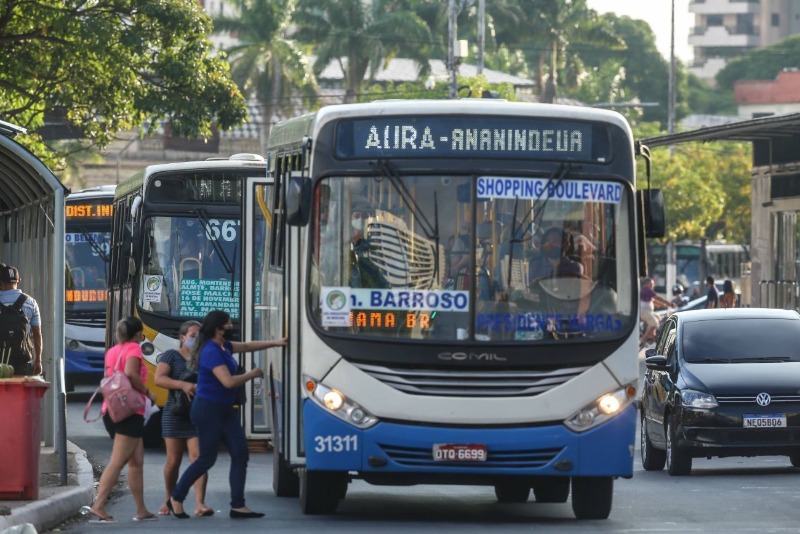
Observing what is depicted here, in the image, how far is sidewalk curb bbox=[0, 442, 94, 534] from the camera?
468 inches

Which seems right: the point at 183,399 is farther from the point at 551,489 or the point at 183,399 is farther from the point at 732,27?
the point at 732,27

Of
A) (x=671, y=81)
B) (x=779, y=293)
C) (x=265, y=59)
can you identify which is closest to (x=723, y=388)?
(x=779, y=293)

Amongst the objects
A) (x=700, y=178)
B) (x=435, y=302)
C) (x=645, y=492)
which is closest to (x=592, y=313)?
(x=435, y=302)

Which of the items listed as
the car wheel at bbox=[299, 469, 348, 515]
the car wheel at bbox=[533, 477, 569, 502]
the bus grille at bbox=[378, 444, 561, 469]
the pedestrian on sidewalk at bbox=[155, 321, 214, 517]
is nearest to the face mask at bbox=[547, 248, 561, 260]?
the bus grille at bbox=[378, 444, 561, 469]

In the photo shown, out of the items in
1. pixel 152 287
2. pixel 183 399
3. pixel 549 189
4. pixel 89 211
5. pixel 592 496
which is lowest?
pixel 592 496

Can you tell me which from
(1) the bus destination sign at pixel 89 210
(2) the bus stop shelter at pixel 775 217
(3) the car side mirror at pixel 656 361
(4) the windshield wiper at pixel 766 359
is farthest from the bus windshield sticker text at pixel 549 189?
(2) the bus stop shelter at pixel 775 217

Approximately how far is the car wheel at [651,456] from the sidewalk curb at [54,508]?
19.1 ft

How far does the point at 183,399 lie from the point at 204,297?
655 centimetres

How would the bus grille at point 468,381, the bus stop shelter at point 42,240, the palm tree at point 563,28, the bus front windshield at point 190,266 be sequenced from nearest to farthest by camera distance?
1. the bus grille at point 468,381
2. the bus stop shelter at point 42,240
3. the bus front windshield at point 190,266
4. the palm tree at point 563,28

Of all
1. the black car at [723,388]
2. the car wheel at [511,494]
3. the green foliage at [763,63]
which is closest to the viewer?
the car wheel at [511,494]

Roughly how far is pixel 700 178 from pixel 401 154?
2489 inches

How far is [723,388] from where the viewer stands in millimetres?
16828

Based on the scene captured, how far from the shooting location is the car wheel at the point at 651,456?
18.5 m

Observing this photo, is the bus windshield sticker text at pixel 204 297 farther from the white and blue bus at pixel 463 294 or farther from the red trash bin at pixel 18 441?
the white and blue bus at pixel 463 294
